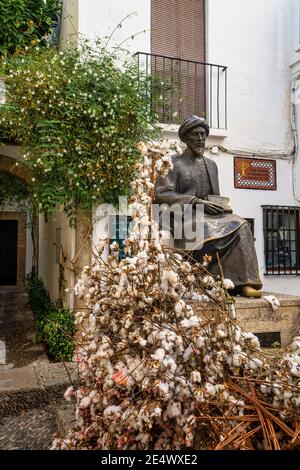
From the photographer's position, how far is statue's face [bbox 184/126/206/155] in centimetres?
348

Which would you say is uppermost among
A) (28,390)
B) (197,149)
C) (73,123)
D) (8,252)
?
(73,123)

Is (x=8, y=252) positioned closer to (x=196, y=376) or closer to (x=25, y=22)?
(x=25, y=22)

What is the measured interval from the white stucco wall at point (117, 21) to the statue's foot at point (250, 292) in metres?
4.70

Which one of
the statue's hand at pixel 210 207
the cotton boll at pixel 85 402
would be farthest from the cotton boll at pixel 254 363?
the statue's hand at pixel 210 207

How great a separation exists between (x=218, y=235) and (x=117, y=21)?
4.69 metres

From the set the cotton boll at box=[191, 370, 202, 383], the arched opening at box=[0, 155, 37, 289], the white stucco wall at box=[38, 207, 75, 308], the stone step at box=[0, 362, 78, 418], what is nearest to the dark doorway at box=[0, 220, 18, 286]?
the arched opening at box=[0, 155, 37, 289]

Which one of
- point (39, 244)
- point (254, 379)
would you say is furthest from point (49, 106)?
point (39, 244)

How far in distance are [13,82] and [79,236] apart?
226 cm

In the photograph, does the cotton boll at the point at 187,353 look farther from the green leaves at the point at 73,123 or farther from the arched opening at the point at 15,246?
the arched opening at the point at 15,246

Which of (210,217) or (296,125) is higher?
(296,125)

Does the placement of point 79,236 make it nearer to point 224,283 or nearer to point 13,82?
point 13,82

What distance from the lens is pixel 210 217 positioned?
130 inches

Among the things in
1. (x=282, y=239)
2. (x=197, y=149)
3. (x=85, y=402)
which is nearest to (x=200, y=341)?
(x=85, y=402)

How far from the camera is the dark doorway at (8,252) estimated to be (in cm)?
1386
